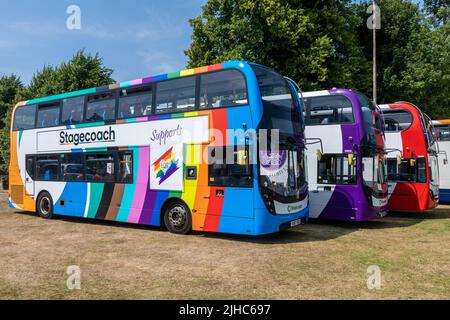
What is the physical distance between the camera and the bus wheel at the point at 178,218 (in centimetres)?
1070

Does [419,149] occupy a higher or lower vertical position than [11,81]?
lower

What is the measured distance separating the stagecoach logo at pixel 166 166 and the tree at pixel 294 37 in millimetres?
11712

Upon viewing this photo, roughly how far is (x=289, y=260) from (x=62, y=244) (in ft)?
17.5

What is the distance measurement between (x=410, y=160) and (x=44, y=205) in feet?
43.2

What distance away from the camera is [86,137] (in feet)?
43.0

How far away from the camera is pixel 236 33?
Result: 21.8m

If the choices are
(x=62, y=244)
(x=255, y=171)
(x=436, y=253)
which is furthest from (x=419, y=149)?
(x=62, y=244)

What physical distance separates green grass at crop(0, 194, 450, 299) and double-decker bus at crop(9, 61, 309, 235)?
717 millimetres

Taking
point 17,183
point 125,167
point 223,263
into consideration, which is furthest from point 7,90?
point 223,263

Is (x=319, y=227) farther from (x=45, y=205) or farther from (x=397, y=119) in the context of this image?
(x=45, y=205)

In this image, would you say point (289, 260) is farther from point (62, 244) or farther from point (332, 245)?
point (62, 244)

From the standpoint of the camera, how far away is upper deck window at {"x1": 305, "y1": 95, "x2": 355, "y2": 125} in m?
12.5

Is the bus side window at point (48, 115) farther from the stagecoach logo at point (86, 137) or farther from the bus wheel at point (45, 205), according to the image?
the bus wheel at point (45, 205)
